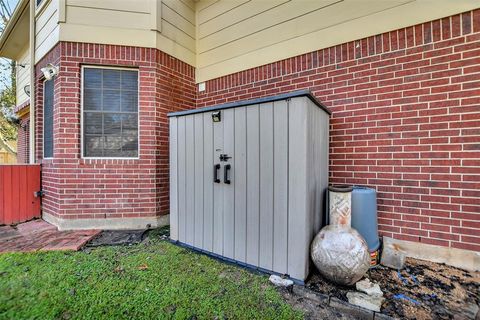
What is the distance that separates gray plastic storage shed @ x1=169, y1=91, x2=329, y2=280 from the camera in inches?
86.6

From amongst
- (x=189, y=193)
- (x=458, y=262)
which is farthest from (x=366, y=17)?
(x=189, y=193)

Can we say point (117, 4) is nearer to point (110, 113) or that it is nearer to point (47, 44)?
point (47, 44)

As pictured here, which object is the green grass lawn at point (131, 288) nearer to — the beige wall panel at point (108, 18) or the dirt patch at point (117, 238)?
the dirt patch at point (117, 238)

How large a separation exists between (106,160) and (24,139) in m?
5.76

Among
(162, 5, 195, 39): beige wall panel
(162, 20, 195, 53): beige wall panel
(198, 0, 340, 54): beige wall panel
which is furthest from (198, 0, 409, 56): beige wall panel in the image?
(162, 5, 195, 39): beige wall panel

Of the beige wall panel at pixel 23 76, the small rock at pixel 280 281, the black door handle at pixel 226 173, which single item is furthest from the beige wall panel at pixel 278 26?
the beige wall panel at pixel 23 76

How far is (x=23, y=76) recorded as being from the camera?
23.7 feet

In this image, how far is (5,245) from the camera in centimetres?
308

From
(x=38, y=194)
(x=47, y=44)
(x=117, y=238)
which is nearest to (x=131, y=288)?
(x=117, y=238)

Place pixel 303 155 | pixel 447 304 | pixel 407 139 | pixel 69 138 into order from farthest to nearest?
pixel 69 138 → pixel 407 139 → pixel 303 155 → pixel 447 304

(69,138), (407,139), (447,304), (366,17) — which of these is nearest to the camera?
(447,304)

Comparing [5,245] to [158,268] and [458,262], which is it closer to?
[158,268]

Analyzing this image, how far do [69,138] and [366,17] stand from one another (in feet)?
15.9

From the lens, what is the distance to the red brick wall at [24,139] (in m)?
6.66
